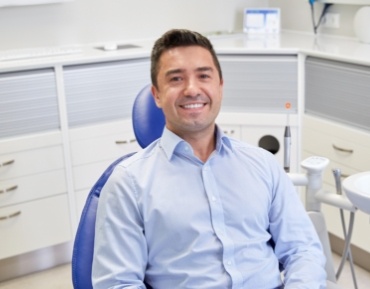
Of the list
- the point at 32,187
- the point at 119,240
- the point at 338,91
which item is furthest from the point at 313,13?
the point at 119,240

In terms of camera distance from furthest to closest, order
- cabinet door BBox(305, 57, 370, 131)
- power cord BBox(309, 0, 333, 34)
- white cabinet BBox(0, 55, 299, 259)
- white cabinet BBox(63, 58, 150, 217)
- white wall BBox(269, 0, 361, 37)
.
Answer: power cord BBox(309, 0, 333, 34), white wall BBox(269, 0, 361, 37), white cabinet BBox(63, 58, 150, 217), white cabinet BBox(0, 55, 299, 259), cabinet door BBox(305, 57, 370, 131)

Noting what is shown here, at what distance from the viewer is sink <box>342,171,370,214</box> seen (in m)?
1.46

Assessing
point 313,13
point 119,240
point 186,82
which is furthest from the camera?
point 313,13

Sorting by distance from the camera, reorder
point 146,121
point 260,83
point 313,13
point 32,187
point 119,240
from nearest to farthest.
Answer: point 119,240
point 146,121
point 32,187
point 260,83
point 313,13

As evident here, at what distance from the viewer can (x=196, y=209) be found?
146cm

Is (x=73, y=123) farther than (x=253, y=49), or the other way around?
(x=253, y=49)

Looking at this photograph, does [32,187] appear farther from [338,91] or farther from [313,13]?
[313,13]

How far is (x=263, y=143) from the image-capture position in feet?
10.3

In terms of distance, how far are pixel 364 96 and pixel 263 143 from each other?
0.69m

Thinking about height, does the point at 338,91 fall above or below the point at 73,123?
above

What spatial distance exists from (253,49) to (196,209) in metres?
1.67

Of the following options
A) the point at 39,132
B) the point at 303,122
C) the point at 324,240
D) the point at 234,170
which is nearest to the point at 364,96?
the point at 303,122

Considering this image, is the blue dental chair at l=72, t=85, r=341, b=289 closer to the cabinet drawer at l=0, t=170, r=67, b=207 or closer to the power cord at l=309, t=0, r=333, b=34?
the cabinet drawer at l=0, t=170, r=67, b=207

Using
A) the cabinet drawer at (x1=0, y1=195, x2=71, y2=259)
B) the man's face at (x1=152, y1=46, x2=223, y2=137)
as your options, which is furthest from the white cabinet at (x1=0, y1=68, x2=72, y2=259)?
the man's face at (x1=152, y1=46, x2=223, y2=137)
